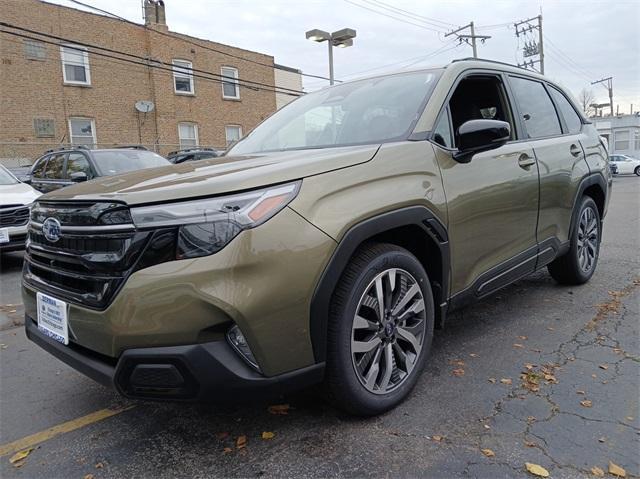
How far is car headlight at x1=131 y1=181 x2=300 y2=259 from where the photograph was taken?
1.95 metres

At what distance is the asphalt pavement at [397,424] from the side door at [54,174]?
5.73 metres

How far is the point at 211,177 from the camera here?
7.15 feet

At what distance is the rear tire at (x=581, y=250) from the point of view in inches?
175

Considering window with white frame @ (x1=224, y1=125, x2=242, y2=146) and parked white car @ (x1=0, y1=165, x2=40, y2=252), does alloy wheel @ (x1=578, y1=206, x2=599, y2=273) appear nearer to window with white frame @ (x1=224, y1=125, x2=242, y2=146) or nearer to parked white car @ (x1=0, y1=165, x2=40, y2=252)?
parked white car @ (x1=0, y1=165, x2=40, y2=252)

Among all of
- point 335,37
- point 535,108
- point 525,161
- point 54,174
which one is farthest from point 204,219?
point 335,37

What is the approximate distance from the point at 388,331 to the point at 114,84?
69.9ft

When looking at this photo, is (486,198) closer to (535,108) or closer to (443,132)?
(443,132)

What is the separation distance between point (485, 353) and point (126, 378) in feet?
7.56

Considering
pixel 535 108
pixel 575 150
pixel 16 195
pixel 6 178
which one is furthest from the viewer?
pixel 6 178

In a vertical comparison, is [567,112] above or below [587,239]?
above

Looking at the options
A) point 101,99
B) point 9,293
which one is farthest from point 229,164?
point 101,99

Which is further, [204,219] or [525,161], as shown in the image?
[525,161]

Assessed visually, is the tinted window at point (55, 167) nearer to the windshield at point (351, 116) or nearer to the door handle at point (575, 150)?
the windshield at point (351, 116)

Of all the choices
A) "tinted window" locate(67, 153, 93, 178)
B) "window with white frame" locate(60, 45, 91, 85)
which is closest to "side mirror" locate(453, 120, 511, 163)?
"tinted window" locate(67, 153, 93, 178)
